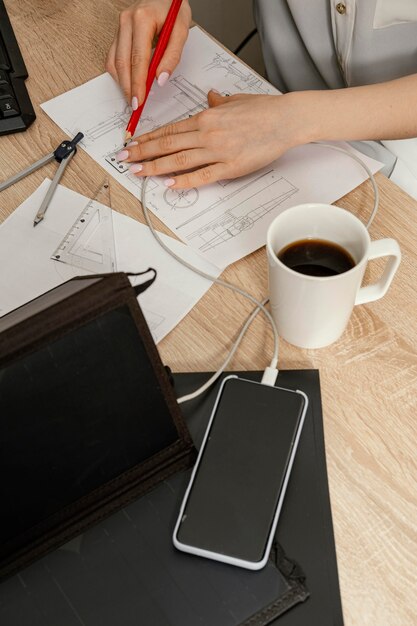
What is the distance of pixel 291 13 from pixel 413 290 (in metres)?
0.54

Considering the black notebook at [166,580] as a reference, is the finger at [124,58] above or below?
above

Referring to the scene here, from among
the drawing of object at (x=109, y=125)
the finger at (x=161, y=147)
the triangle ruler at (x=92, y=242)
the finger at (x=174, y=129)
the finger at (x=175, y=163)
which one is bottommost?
the triangle ruler at (x=92, y=242)

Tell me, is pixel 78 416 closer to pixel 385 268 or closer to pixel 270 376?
pixel 270 376

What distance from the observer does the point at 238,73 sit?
0.84m

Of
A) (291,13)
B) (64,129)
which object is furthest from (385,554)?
(291,13)

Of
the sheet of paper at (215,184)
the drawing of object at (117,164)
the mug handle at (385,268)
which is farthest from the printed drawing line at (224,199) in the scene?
the mug handle at (385,268)

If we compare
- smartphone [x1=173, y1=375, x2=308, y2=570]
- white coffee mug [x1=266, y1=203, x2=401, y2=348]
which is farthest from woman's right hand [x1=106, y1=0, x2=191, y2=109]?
smartphone [x1=173, y1=375, x2=308, y2=570]

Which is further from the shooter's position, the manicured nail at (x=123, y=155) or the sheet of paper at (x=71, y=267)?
the manicured nail at (x=123, y=155)

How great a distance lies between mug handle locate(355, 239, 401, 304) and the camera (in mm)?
531

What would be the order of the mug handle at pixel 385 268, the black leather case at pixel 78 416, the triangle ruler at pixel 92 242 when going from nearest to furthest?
1. the black leather case at pixel 78 416
2. the mug handle at pixel 385 268
3. the triangle ruler at pixel 92 242

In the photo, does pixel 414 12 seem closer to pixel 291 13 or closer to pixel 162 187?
pixel 291 13

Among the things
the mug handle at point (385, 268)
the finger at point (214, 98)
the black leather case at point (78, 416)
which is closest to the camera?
the black leather case at point (78, 416)

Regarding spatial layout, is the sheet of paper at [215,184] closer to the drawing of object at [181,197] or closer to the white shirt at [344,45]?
the drawing of object at [181,197]

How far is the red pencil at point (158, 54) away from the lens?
2.48ft
